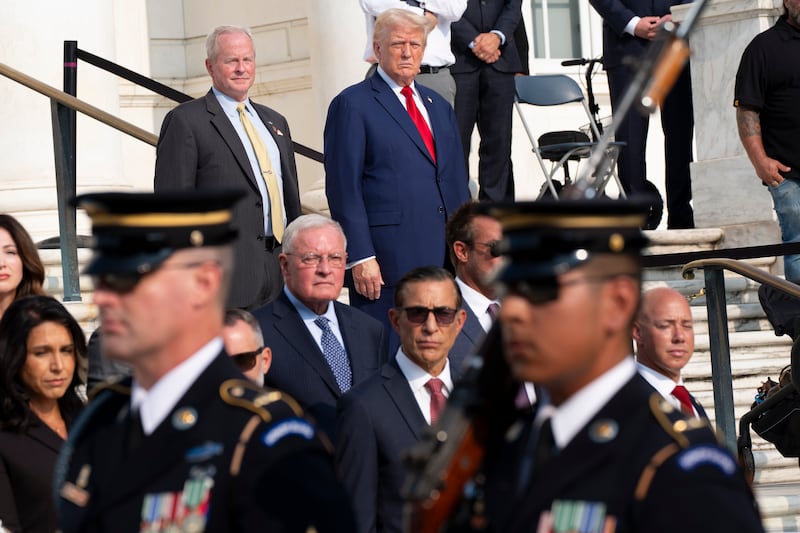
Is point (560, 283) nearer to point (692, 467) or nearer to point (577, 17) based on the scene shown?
point (692, 467)

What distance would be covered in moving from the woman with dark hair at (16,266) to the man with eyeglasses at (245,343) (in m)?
1.41

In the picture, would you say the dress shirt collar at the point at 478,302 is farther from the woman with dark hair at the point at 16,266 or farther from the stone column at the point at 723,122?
the stone column at the point at 723,122

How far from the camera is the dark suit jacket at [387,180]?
7.66 metres

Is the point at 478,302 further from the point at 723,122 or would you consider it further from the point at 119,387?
the point at 723,122

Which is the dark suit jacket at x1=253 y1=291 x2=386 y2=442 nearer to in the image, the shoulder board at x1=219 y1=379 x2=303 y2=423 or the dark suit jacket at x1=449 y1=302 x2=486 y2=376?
the dark suit jacket at x1=449 y1=302 x2=486 y2=376

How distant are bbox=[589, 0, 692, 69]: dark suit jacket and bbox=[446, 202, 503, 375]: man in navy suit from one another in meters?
4.37

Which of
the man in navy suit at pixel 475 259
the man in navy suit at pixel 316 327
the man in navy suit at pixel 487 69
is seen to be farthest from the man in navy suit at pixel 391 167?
the man in navy suit at pixel 487 69

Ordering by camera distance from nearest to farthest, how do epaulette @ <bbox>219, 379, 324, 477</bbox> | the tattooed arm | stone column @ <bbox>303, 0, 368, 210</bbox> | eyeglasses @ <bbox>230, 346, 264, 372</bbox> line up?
epaulette @ <bbox>219, 379, 324, 477</bbox> < eyeglasses @ <bbox>230, 346, 264, 372</bbox> < the tattooed arm < stone column @ <bbox>303, 0, 368, 210</bbox>

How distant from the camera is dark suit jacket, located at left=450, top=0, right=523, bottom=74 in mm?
10469

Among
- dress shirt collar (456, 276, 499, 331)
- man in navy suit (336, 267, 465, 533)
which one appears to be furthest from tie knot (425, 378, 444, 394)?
dress shirt collar (456, 276, 499, 331)

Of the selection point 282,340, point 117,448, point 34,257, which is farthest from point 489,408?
point 34,257

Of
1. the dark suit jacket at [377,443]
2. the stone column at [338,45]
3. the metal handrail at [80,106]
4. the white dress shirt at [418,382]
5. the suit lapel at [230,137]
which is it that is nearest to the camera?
the dark suit jacket at [377,443]

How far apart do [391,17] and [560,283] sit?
485 centimetres

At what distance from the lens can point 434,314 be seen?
19.2 feet
